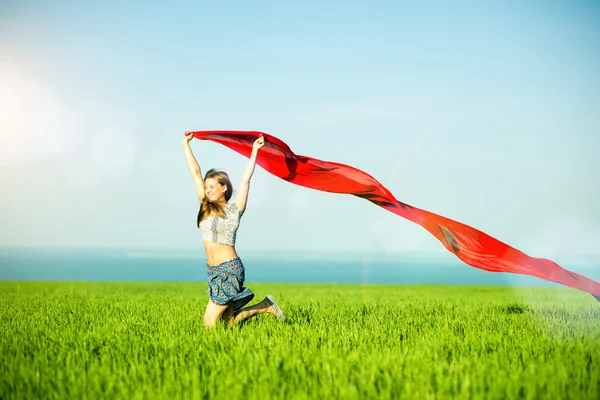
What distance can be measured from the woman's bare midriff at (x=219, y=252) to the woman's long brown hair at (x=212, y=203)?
0.38 m

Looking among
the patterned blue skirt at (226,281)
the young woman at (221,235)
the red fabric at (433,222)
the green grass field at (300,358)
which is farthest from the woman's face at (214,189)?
the green grass field at (300,358)

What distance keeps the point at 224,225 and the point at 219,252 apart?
353mm

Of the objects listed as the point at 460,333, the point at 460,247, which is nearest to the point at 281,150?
the point at 460,247

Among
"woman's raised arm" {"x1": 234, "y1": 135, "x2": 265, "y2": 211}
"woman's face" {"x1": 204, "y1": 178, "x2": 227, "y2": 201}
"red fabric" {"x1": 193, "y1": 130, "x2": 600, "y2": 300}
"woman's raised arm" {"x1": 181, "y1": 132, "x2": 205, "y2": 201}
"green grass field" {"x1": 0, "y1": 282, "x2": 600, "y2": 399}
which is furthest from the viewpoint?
A: "red fabric" {"x1": 193, "y1": 130, "x2": 600, "y2": 300}

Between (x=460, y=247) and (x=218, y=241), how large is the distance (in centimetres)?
360

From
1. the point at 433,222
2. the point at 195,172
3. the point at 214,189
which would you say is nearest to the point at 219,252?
the point at 214,189

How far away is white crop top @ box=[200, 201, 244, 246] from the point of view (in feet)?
22.0

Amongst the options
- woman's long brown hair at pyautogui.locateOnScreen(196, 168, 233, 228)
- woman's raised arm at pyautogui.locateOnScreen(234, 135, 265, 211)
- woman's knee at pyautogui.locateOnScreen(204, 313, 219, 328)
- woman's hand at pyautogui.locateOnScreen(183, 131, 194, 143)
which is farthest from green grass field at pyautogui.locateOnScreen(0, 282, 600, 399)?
woman's hand at pyautogui.locateOnScreen(183, 131, 194, 143)

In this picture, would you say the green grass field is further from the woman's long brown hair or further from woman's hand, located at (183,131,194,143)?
woman's hand, located at (183,131,194,143)

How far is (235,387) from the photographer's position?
411 cm

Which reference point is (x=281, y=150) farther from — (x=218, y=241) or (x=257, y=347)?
(x=257, y=347)

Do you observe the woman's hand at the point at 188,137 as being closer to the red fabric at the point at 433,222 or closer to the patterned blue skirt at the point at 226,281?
the red fabric at the point at 433,222

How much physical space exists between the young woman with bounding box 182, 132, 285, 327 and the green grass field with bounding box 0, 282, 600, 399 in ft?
1.36

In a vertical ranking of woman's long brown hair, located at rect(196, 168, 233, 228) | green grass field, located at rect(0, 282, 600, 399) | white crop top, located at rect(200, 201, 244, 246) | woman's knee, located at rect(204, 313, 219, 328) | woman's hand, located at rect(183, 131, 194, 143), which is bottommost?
green grass field, located at rect(0, 282, 600, 399)
